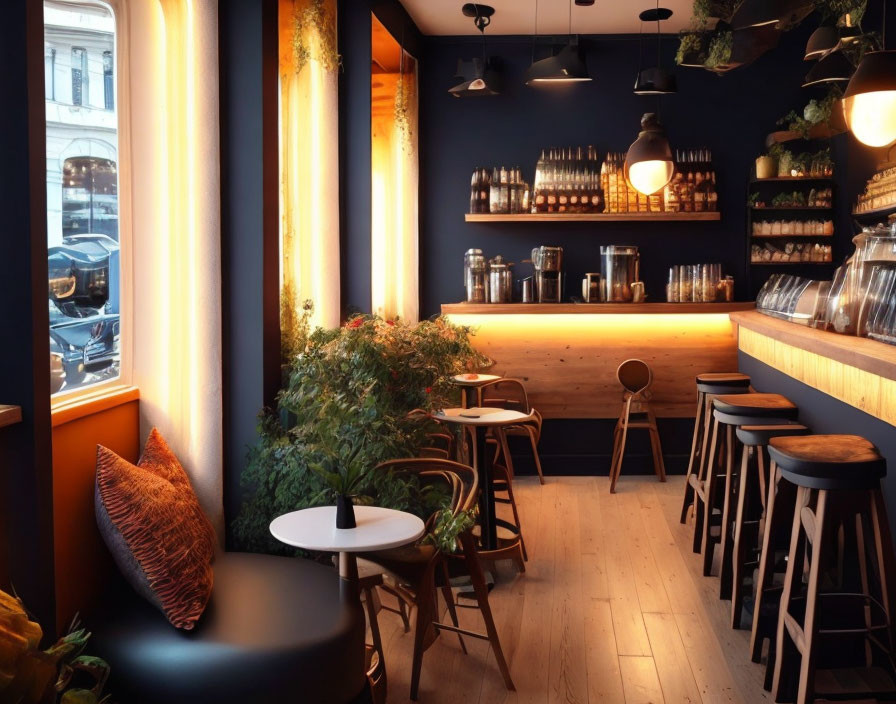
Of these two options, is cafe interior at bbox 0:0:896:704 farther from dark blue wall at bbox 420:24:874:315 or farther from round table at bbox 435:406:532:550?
dark blue wall at bbox 420:24:874:315

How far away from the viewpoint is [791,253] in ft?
22.1

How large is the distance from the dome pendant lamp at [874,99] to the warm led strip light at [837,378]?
927mm

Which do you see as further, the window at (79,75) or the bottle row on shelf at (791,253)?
the bottle row on shelf at (791,253)

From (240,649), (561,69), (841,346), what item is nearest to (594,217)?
(561,69)

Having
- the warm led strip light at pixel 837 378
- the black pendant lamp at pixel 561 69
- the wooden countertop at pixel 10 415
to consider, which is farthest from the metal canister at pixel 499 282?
the wooden countertop at pixel 10 415

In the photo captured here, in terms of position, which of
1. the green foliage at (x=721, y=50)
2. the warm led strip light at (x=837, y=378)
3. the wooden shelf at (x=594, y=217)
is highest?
the green foliage at (x=721, y=50)

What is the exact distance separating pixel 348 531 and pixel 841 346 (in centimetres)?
190

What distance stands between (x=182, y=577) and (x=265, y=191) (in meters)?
1.65

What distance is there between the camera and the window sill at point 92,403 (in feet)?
8.46

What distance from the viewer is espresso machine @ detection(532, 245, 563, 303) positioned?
21.9ft

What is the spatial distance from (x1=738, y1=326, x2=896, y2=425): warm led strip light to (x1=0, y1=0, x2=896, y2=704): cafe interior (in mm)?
21

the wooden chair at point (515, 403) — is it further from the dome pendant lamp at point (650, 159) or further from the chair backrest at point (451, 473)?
the chair backrest at point (451, 473)

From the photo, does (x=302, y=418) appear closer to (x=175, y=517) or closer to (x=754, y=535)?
(x=175, y=517)

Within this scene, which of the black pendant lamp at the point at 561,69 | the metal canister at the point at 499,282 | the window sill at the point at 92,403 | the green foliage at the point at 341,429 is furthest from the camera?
the metal canister at the point at 499,282
